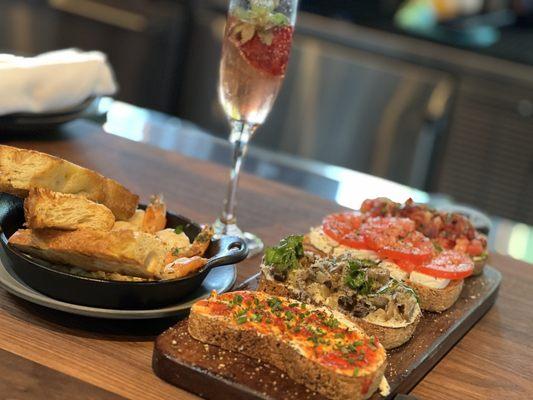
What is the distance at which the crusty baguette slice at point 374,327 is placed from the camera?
4.93 feet

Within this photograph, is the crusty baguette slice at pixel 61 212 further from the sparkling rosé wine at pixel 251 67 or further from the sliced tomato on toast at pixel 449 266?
the sliced tomato on toast at pixel 449 266

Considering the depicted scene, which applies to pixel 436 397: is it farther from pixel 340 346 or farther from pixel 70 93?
pixel 70 93

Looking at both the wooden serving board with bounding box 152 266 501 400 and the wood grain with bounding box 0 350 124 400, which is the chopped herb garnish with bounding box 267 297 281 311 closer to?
the wooden serving board with bounding box 152 266 501 400

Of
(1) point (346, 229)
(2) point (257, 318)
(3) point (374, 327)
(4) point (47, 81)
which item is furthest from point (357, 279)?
(4) point (47, 81)

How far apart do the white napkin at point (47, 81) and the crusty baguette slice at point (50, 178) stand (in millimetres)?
750

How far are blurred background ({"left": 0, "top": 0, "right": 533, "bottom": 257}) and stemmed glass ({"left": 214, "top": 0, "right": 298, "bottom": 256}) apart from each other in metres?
2.46

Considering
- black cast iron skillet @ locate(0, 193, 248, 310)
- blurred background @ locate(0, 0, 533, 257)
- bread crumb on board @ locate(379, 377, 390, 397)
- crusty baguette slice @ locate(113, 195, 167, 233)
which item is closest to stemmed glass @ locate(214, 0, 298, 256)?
crusty baguette slice @ locate(113, 195, 167, 233)

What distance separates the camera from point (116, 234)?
1.43 m

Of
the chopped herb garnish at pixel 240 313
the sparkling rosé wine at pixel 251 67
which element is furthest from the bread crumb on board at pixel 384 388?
the sparkling rosé wine at pixel 251 67

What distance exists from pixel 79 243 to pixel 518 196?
329cm

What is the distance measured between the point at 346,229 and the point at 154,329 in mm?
461

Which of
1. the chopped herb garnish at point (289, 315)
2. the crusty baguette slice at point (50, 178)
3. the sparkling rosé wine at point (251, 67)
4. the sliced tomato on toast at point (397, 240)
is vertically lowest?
the chopped herb garnish at point (289, 315)

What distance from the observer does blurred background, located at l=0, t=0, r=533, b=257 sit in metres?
4.30

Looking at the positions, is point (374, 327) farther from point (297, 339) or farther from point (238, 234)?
point (238, 234)
